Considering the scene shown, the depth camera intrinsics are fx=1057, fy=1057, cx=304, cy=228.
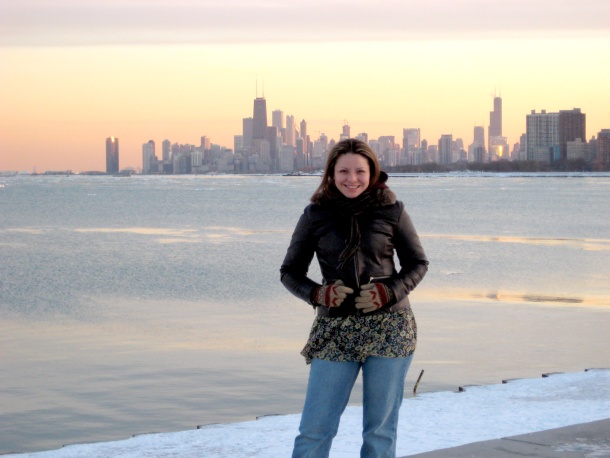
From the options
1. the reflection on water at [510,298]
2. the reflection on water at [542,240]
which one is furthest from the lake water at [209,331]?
the reflection on water at [542,240]

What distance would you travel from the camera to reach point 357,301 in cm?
376

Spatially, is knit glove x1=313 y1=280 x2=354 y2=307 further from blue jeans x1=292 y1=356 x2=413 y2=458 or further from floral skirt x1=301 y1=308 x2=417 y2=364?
blue jeans x1=292 y1=356 x2=413 y2=458

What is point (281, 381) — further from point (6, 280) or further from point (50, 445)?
point (6, 280)

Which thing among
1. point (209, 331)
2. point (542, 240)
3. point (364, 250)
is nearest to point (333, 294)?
point (364, 250)

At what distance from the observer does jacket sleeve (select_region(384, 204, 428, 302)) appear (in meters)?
3.80

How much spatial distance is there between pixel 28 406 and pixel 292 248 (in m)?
5.81

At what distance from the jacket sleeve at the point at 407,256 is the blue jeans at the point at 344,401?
27 cm

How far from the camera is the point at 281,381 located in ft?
32.1

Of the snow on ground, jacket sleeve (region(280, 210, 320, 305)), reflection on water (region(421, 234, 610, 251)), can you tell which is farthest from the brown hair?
reflection on water (region(421, 234, 610, 251))

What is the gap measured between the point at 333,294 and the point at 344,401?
1.35 ft

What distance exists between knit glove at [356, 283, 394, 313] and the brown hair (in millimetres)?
384

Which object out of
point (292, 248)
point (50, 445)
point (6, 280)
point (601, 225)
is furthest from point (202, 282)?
point (601, 225)

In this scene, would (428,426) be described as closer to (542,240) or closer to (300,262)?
(300,262)

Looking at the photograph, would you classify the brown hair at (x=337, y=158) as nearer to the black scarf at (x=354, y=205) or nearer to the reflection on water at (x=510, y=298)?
the black scarf at (x=354, y=205)
